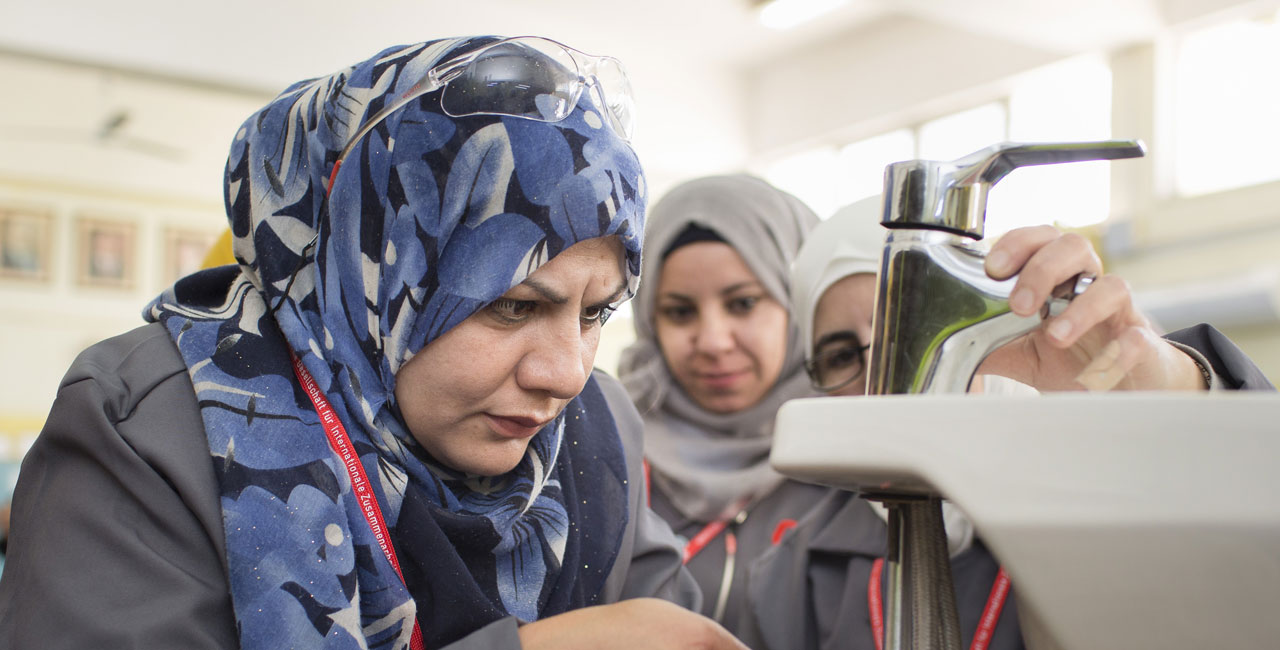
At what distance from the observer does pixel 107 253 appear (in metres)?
7.16

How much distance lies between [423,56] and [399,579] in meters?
0.43

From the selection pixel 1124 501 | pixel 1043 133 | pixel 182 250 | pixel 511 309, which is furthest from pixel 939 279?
pixel 182 250

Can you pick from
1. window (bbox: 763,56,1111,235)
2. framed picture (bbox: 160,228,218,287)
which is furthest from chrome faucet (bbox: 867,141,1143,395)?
framed picture (bbox: 160,228,218,287)

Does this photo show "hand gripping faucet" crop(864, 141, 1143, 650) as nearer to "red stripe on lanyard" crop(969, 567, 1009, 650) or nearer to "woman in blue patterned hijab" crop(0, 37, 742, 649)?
"woman in blue patterned hijab" crop(0, 37, 742, 649)

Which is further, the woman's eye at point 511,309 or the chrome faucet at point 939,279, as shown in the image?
the woman's eye at point 511,309

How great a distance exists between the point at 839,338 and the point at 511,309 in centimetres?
60

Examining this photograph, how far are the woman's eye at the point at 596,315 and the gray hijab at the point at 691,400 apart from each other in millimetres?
652

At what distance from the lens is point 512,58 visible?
0.85 m

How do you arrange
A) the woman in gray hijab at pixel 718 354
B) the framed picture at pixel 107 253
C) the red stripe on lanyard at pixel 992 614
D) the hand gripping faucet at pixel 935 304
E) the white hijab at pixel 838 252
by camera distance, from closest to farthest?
the hand gripping faucet at pixel 935 304
the red stripe on lanyard at pixel 992 614
the white hijab at pixel 838 252
the woman in gray hijab at pixel 718 354
the framed picture at pixel 107 253

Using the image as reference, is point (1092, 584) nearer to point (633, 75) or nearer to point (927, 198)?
point (927, 198)

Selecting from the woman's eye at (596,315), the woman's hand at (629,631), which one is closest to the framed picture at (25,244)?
the woman's eye at (596,315)

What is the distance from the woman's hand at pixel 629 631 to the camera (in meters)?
0.77

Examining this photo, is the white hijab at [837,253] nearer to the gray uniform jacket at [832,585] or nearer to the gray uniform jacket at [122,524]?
the gray uniform jacket at [832,585]

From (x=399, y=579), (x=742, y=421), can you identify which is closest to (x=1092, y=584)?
(x=399, y=579)
